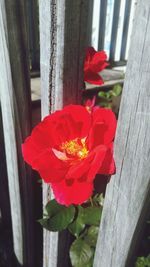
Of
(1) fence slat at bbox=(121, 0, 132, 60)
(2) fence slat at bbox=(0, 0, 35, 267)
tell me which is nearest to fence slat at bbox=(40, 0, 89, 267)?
(2) fence slat at bbox=(0, 0, 35, 267)

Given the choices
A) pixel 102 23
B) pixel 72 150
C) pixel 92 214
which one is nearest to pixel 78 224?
pixel 92 214

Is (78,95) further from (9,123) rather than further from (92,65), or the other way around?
(9,123)

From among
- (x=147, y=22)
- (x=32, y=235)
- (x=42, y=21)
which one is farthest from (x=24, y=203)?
(x=147, y=22)

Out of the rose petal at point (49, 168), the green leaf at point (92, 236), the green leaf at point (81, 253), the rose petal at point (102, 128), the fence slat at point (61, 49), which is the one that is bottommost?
the green leaf at point (81, 253)

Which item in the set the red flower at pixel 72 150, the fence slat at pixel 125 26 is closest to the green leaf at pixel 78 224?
the red flower at pixel 72 150

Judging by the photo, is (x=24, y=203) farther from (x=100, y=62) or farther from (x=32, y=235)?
(x=100, y=62)

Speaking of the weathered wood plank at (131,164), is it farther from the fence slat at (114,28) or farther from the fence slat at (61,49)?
the fence slat at (114,28)
